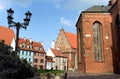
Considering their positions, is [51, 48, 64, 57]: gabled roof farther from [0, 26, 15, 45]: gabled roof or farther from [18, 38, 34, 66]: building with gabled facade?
[0, 26, 15, 45]: gabled roof

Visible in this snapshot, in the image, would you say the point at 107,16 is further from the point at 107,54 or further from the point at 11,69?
the point at 11,69

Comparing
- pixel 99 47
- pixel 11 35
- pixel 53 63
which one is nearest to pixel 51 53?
pixel 53 63

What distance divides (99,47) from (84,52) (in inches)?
105

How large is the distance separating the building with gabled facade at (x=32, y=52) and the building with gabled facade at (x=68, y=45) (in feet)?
23.8

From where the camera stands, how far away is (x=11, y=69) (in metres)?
12.1

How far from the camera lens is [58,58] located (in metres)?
73.8

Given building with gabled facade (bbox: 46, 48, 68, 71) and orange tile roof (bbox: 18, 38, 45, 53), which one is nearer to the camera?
orange tile roof (bbox: 18, 38, 45, 53)

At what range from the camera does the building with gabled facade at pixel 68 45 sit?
68.2 m

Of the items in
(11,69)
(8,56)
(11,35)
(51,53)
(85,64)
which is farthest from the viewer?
(51,53)

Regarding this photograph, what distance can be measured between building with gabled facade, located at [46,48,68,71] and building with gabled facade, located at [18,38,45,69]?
5.35m

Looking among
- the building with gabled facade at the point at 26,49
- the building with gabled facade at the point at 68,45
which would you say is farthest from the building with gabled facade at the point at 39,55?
the building with gabled facade at the point at 68,45

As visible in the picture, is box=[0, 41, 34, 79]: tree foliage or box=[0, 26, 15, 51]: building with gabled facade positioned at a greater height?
box=[0, 26, 15, 51]: building with gabled facade

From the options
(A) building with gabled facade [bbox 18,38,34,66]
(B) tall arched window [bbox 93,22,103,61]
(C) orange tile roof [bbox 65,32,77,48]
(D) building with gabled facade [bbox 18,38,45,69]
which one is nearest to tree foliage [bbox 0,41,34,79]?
(B) tall arched window [bbox 93,22,103,61]

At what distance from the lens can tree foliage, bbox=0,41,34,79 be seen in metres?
11.8
